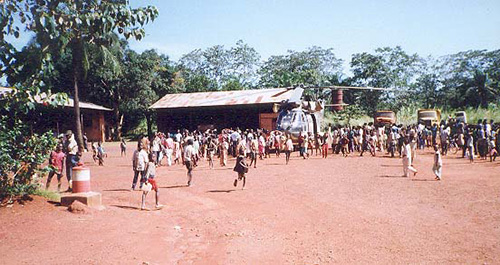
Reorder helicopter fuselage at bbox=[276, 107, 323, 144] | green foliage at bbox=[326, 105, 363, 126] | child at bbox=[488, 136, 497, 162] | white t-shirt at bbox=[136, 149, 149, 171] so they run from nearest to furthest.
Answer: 1. white t-shirt at bbox=[136, 149, 149, 171]
2. child at bbox=[488, 136, 497, 162]
3. helicopter fuselage at bbox=[276, 107, 323, 144]
4. green foliage at bbox=[326, 105, 363, 126]

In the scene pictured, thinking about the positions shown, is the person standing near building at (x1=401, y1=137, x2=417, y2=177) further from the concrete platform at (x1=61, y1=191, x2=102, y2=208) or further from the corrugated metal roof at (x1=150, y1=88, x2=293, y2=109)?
the corrugated metal roof at (x1=150, y1=88, x2=293, y2=109)

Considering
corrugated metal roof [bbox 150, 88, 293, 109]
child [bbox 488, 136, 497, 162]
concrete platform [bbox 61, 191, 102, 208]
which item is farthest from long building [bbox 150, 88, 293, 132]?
concrete platform [bbox 61, 191, 102, 208]

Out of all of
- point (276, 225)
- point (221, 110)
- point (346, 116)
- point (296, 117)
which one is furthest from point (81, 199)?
point (346, 116)

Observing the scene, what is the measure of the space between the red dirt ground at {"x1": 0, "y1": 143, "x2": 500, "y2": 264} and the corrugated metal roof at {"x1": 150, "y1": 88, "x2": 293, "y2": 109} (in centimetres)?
1747

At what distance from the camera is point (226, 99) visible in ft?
107

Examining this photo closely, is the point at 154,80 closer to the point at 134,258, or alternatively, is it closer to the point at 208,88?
the point at 208,88

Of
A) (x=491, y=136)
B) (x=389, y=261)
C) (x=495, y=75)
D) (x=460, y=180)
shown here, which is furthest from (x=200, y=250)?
(x=495, y=75)

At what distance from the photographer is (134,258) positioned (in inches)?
235

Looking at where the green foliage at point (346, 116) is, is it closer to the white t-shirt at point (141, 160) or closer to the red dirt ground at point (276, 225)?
the red dirt ground at point (276, 225)

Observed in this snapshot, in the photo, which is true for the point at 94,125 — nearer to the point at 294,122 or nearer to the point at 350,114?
the point at 294,122

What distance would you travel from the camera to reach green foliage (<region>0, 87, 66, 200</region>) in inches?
303

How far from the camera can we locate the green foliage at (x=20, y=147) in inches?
303

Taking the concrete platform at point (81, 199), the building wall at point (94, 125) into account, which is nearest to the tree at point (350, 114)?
the building wall at point (94, 125)

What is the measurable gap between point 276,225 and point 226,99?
2531 cm
